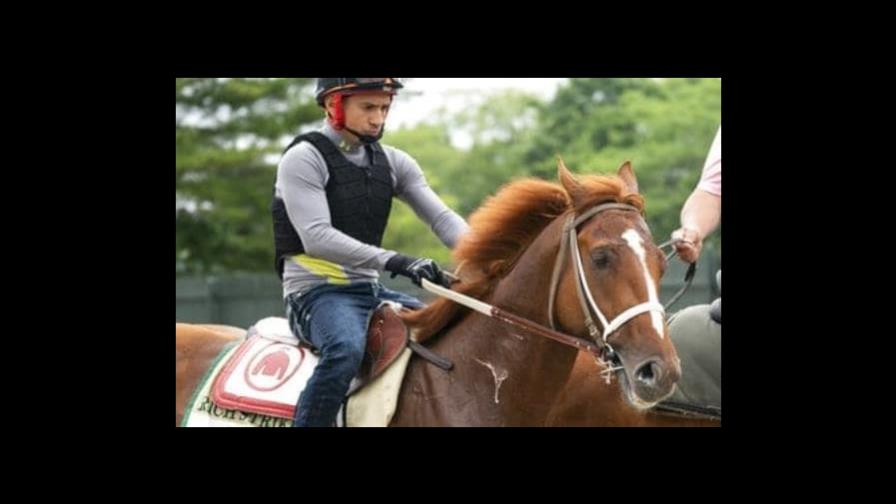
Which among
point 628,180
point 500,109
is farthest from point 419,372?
point 500,109

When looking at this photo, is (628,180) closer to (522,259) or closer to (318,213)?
(522,259)

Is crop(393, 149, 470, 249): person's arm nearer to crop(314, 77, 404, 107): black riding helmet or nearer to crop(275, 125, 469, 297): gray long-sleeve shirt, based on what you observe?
crop(275, 125, 469, 297): gray long-sleeve shirt

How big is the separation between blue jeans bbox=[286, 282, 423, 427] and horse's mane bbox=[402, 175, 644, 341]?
28 centimetres

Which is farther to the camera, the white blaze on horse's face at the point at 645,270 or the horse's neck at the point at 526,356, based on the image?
the horse's neck at the point at 526,356

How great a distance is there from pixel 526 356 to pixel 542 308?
9.1 inches

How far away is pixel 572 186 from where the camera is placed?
569 centimetres

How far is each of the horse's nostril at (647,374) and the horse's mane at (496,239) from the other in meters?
0.88

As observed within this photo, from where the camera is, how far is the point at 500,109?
149 ft

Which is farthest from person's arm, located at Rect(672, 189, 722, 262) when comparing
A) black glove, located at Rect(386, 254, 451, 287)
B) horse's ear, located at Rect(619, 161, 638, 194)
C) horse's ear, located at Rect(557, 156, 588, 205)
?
black glove, located at Rect(386, 254, 451, 287)

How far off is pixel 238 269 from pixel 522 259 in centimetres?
2341

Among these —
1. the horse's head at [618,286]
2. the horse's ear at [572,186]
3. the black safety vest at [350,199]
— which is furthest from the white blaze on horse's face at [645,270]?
the black safety vest at [350,199]

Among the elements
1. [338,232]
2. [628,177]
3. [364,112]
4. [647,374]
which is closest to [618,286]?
[647,374]

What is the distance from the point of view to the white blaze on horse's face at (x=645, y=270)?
17.2 feet

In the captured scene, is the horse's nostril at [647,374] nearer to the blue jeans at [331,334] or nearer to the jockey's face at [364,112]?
the blue jeans at [331,334]
